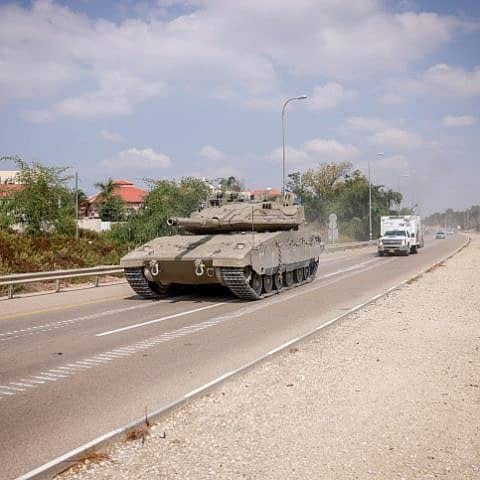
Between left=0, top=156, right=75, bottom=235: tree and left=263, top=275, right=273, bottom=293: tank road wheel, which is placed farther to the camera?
left=0, top=156, right=75, bottom=235: tree

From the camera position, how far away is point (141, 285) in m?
15.4

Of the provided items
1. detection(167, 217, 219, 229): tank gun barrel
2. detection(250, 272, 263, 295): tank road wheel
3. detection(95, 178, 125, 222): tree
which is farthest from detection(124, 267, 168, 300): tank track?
detection(95, 178, 125, 222): tree

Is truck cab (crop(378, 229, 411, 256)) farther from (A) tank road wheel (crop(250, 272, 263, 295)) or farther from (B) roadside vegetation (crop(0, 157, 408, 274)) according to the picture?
(A) tank road wheel (crop(250, 272, 263, 295))

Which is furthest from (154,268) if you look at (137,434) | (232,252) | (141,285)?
(137,434)

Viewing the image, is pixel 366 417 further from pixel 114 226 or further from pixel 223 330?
pixel 114 226

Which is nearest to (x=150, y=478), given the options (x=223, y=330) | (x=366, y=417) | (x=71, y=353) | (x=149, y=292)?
(x=366, y=417)

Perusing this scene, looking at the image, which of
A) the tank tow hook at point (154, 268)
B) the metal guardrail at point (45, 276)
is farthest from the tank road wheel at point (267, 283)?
the metal guardrail at point (45, 276)

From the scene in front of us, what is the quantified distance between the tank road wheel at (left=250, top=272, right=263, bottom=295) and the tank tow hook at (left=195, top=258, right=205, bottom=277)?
1524 millimetres

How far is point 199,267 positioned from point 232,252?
840mm

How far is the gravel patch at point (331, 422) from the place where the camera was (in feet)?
15.0

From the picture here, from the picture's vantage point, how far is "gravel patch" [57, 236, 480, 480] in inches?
180

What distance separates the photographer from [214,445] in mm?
5051

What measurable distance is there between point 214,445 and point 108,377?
288 cm

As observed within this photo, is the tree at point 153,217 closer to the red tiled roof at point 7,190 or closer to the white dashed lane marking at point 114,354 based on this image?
the red tiled roof at point 7,190
